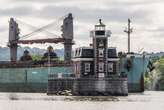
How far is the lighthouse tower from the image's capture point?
134 metres

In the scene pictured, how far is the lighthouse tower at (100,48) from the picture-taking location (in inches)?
5271

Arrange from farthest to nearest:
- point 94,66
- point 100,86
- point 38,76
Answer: point 38,76 < point 94,66 < point 100,86

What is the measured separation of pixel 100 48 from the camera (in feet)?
442

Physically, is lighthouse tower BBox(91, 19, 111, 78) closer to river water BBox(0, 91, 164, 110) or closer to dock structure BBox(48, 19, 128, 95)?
dock structure BBox(48, 19, 128, 95)

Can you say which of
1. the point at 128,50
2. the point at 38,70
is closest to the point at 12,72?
the point at 38,70

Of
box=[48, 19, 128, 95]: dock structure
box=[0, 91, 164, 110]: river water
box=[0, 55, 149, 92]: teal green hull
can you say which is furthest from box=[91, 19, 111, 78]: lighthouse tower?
box=[0, 91, 164, 110]: river water

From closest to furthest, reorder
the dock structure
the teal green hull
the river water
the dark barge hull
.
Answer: the river water
the dark barge hull
the dock structure
the teal green hull

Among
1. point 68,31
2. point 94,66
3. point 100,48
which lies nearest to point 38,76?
point 68,31

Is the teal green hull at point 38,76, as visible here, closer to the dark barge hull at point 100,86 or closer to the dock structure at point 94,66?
the dock structure at point 94,66

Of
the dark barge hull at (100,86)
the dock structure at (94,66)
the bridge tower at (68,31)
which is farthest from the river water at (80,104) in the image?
the bridge tower at (68,31)

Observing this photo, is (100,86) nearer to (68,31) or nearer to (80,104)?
(80,104)

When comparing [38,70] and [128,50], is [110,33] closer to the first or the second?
[128,50]

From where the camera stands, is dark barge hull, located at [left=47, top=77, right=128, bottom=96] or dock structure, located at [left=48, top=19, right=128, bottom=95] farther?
dock structure, located at [left=48, top=19, right=128, bottom=95]

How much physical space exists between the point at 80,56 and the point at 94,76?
5.94 m
